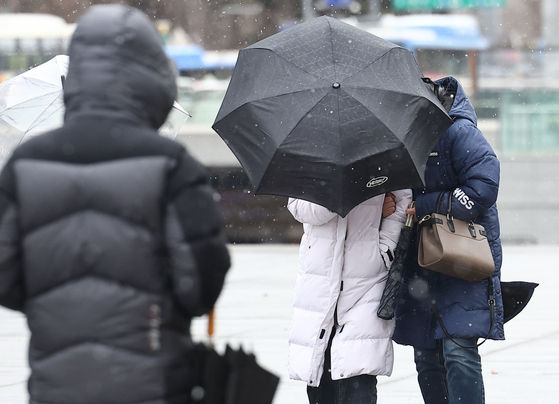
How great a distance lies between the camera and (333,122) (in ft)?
12.0

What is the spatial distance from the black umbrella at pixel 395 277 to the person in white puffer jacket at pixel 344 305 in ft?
0.19

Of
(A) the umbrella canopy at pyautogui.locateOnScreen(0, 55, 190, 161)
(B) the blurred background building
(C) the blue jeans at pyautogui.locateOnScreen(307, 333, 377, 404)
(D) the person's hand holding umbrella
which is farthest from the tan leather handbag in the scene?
(B) the blurred background building

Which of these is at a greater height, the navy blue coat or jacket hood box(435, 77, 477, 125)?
jacket hood box(435, 77, 477, 125)

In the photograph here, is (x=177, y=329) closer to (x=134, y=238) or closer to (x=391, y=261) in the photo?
(x=134, y=238)

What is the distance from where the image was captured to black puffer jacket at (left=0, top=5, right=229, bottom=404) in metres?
2.26

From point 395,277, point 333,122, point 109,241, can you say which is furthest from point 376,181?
point 109,241

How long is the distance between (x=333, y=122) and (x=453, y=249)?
0.77 metres

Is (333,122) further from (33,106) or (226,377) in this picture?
(33,106)

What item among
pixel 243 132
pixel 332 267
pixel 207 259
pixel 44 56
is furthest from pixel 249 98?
pixel 44 56

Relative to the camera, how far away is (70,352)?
226cm

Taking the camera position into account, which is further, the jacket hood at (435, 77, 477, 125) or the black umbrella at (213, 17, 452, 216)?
the jacket hood at (435, 77, 477, 125)

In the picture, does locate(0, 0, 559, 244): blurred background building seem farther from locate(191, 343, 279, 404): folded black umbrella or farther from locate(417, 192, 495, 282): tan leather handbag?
locate(191, 343, 279, 404): folded black umbrella

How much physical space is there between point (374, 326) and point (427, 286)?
33 cm

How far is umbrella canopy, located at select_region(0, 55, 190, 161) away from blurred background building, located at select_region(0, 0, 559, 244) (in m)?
14.3
